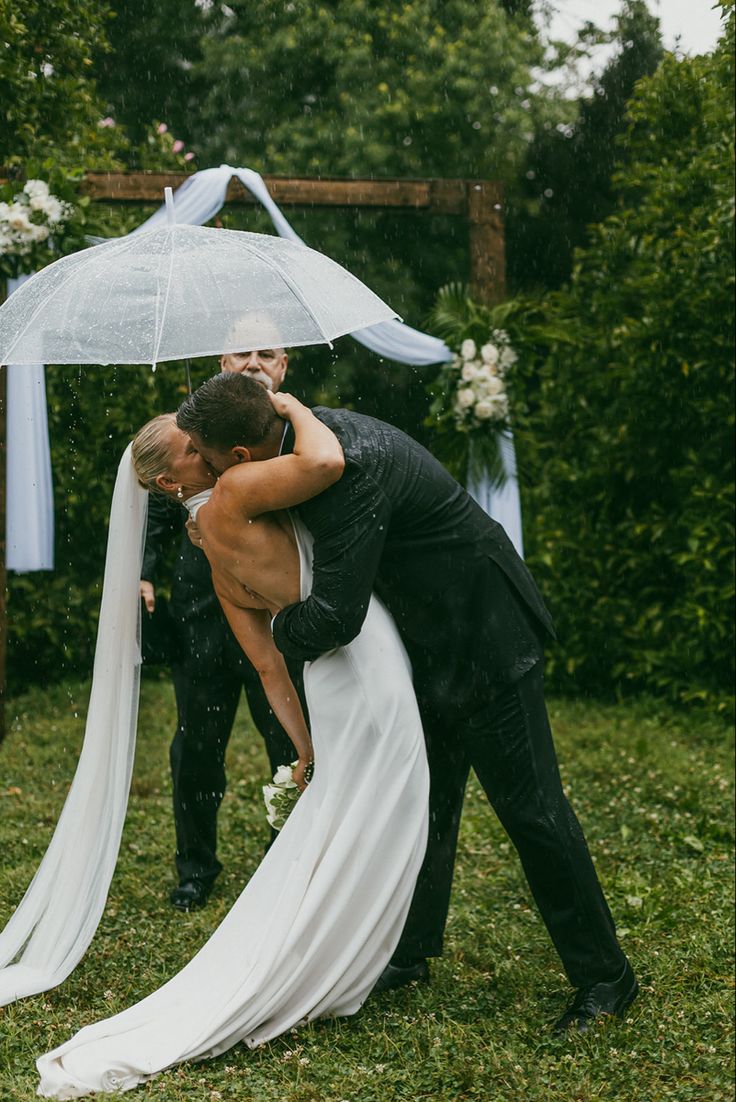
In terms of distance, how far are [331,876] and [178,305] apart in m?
1.57

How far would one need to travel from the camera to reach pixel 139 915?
176 inches

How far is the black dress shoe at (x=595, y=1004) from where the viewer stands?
11.4 ft

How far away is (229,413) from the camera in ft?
10.3

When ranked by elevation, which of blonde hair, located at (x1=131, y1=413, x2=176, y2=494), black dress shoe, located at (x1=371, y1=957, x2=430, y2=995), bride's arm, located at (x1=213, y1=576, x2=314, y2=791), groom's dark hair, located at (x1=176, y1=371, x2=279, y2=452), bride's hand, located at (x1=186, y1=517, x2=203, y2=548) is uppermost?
groom's dark hair, located at (x1=176, y1=371, x2=279, y2=452)

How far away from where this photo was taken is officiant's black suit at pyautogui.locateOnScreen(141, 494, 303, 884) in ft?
14.8

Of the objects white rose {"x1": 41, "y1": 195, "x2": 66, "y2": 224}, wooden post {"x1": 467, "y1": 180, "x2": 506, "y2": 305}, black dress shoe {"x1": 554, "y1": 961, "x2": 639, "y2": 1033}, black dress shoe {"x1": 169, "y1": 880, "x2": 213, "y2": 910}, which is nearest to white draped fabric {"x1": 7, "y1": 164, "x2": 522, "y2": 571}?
white rose {"x1": 41, "y1": 195, "x2": 66, "y2": 224}

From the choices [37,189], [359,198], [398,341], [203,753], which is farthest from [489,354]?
[203,753]

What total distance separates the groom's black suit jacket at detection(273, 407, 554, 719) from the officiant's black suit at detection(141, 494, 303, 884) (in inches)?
46.5

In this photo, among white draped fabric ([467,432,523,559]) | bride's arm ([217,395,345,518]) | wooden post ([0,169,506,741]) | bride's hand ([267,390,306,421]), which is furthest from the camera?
white draped fabric ([467,432,523,559])

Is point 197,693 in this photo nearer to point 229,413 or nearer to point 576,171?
point 229,413

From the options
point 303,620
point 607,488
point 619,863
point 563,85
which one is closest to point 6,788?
point 619,863

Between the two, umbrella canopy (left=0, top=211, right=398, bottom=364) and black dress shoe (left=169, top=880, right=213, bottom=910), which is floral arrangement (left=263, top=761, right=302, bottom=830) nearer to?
black dress shoe (left=169, top=880, right=213, bottom=910)

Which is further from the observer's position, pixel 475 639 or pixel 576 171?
pixel 576 171

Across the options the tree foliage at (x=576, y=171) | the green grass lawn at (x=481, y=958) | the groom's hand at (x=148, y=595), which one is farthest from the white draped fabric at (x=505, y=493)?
the tree foliage at (x=576, y=171)
